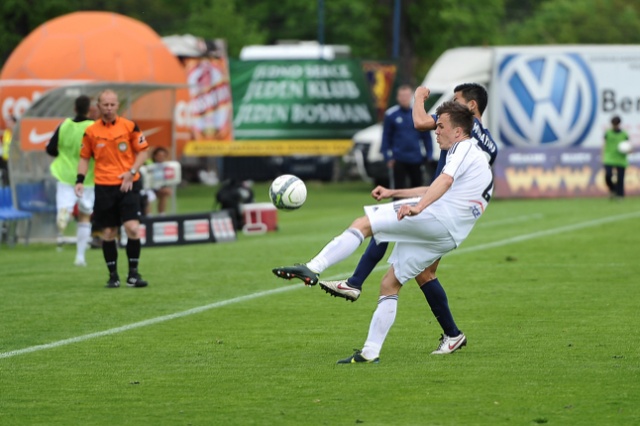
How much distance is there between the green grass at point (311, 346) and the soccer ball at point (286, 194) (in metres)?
1.09

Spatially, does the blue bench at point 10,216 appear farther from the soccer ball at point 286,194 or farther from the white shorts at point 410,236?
the white shorts at point 410,236

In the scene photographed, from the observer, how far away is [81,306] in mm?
13656

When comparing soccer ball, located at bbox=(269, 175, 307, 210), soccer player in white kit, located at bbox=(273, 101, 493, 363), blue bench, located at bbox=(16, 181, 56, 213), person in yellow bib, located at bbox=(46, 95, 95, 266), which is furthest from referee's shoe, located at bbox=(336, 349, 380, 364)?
blue bench, located at bbox=(16, 181, 56, 213)

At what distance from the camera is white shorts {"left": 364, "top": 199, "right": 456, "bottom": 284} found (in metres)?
9.22

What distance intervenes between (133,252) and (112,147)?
1.14 metres

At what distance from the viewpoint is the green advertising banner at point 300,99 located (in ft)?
133

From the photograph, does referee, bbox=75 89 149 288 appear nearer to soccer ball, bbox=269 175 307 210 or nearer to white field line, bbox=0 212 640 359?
white field line, bbox=0 212 640 359

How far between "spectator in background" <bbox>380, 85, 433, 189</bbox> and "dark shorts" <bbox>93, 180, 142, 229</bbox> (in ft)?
25.4

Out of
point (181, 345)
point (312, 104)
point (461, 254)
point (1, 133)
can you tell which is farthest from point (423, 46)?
point (181, 345)

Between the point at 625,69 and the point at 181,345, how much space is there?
90.0 ft

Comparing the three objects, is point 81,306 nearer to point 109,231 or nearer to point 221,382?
point 109,231

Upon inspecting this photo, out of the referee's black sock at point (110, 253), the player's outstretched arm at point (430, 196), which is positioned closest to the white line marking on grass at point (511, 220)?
the referee's black sock at point (110, 253)

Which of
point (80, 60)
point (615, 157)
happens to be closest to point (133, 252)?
point (80, 60)

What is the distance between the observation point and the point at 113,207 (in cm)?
1501
